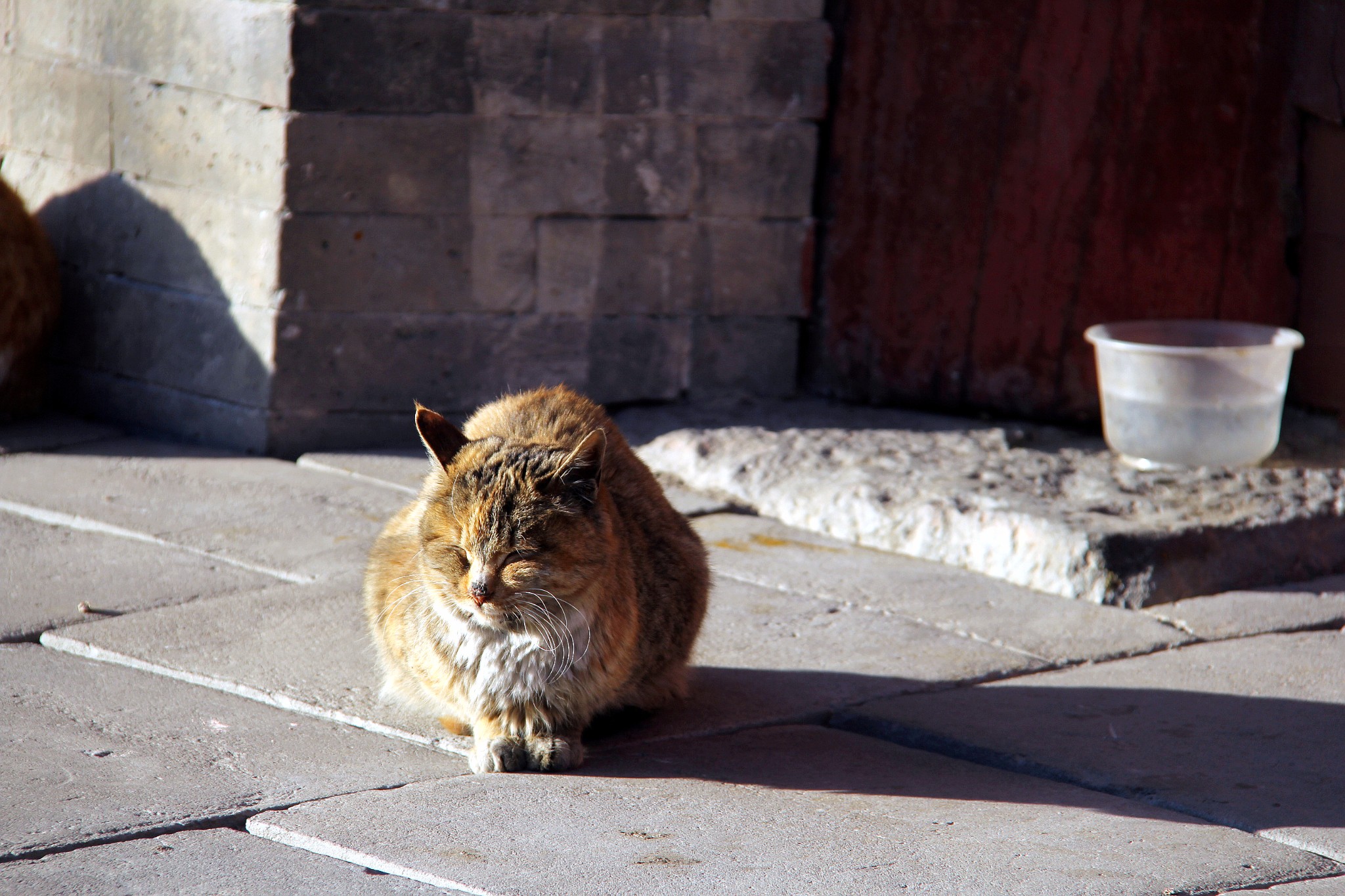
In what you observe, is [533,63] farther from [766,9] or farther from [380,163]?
[766,9]

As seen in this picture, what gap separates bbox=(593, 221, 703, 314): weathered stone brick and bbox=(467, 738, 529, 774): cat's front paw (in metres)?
2.82

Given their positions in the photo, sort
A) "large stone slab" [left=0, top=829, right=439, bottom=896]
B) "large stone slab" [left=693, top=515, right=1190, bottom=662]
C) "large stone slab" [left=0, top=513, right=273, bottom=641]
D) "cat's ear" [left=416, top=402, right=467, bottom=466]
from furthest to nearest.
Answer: "large stone slab" [left=693, top=515, right=1190, bottom=662] → "large stone slab" [left=0, top=513, right=273, bottom=641] → "cat's ear" [left=416, top=402, right=467, bottom=466] → "large stone slab" [left=0, top=829, right=439, bottom=896]

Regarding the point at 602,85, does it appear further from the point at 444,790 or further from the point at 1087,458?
the point at 444,790

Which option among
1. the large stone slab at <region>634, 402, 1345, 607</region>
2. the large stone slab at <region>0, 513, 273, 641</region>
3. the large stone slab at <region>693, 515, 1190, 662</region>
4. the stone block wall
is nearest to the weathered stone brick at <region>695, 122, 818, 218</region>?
the stone block wall

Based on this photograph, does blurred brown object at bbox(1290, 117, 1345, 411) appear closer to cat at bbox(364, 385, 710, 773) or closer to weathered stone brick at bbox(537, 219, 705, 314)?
weathered stone brick at bbox(537, 219, 705, 314)

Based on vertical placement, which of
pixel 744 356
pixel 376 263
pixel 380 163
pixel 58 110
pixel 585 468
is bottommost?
pixel 744 356

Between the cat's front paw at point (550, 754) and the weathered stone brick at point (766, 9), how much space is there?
10.8ft

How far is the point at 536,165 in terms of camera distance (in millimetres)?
5270

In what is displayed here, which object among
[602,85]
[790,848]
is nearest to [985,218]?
[602,85]

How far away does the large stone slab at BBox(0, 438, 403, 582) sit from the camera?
4258mm

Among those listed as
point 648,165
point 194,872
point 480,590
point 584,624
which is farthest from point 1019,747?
point 648,165

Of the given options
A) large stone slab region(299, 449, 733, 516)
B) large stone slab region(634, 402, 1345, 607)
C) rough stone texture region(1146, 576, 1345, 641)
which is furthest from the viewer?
large stone slab region(299, 449, 733, 516)

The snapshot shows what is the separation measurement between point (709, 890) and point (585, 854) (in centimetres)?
24

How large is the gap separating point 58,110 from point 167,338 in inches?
41.3
